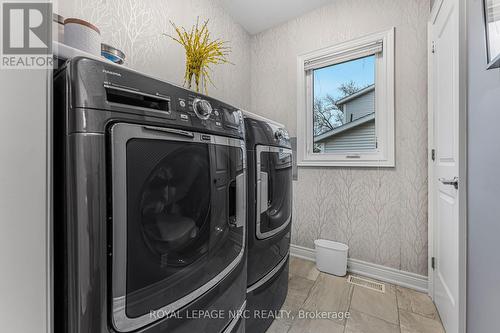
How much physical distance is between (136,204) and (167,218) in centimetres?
12

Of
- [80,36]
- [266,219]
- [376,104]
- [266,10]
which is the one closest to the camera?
[80,36]

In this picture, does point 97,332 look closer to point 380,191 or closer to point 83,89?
point 83,89

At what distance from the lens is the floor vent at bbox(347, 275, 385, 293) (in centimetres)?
172

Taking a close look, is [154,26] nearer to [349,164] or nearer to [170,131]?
[170,131]

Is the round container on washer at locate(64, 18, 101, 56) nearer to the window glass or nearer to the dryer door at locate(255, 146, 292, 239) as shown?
the dryer door at locate(255, 146, 292, 239)

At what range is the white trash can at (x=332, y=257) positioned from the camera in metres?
1.90

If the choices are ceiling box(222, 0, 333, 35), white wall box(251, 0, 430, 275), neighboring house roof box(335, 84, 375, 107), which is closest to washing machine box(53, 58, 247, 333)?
white wall box(251, 0, 430, 275)

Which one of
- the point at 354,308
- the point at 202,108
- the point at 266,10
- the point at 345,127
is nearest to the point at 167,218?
the point at 202,108

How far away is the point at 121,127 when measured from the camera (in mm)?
530

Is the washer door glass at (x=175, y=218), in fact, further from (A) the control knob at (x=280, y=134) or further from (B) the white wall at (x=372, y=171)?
(B) the white wall at (x=372, y=171)

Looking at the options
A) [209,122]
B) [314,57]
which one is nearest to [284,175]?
[209,122]

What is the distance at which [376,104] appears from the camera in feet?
6.28

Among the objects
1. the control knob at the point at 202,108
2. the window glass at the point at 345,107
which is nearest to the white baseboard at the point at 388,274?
the window glass at the point at 345,107

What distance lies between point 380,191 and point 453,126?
32.0 inches
